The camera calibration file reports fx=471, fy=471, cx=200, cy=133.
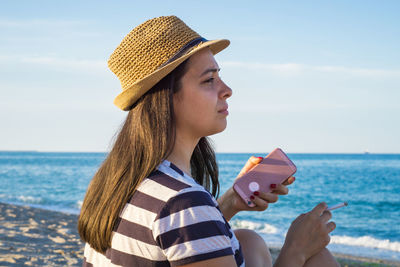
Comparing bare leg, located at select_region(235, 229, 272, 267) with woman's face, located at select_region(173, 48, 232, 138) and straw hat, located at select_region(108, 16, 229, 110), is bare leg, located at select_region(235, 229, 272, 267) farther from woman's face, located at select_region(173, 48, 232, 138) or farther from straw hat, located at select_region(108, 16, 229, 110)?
straw hat, located at select_region(108, 16, 229, 110)

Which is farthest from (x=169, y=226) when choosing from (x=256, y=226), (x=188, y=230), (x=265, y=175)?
(x=256, y=226)

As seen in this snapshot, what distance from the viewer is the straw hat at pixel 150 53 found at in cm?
186

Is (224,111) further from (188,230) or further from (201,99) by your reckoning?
(188,230)

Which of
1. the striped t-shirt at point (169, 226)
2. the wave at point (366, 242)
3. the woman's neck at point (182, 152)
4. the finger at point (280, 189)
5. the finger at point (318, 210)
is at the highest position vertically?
the woman's neck at point (182, 152)

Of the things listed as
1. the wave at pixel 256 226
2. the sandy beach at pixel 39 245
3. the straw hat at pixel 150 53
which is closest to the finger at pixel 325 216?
the straw hat at pixel 150 53

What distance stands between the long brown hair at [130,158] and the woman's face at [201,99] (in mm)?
40

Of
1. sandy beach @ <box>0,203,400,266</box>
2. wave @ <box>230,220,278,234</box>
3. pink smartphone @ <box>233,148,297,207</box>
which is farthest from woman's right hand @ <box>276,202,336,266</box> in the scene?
wave @ <box>230,220,278,234</box>

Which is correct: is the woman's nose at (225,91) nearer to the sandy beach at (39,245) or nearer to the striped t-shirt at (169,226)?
the striped t-shirt at (169,226)

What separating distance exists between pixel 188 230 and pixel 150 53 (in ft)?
2.60

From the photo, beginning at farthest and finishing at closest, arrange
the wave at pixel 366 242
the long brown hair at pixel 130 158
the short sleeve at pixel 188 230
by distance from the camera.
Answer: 1. the wave at pixel 366 242
2. the long brown hair at pixel 130 158
3. the short sleeve at pixel 188 230

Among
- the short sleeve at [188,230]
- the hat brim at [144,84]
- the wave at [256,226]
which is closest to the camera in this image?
the short sleeve at [188,230]

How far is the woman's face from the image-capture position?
1896 millimetres

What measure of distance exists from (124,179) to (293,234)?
0.77m

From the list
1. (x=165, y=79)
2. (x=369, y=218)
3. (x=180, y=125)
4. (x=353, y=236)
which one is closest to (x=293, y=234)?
(x=180, y=125)
